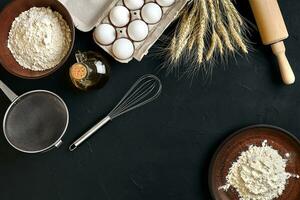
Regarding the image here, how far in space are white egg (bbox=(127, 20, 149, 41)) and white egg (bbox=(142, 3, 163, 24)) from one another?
17mm

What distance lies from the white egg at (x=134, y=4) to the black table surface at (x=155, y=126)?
0.41 feet

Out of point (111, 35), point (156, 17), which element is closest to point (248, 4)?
point (156, 17)

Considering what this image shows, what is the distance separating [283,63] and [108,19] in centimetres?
48

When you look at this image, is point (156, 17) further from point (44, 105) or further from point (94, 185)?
point (94, 185)

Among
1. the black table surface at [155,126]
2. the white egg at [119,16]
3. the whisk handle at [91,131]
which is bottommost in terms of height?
the black table surface at [155,126]

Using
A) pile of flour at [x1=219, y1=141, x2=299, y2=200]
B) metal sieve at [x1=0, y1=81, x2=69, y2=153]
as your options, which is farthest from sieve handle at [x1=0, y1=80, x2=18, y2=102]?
pile of flour at [x1=219, y1=141, x2=299, y2=200]

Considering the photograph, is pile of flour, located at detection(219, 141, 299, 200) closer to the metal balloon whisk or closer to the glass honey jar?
the metal balloon whisk

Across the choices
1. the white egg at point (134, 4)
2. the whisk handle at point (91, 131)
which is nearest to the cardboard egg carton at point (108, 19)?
the white egg at point (134, 4)

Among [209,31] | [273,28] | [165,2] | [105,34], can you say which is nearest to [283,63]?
[273,28]

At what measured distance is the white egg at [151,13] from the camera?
1.27 metres

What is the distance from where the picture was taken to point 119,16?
4.19 ft

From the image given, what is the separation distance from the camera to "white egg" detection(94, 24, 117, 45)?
1.28 m

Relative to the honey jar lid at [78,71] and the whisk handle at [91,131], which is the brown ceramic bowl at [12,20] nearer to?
the honey jar lid at [78,71]

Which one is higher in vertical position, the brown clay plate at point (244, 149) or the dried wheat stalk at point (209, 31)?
the dried wheat stalk at point (209, 31)
